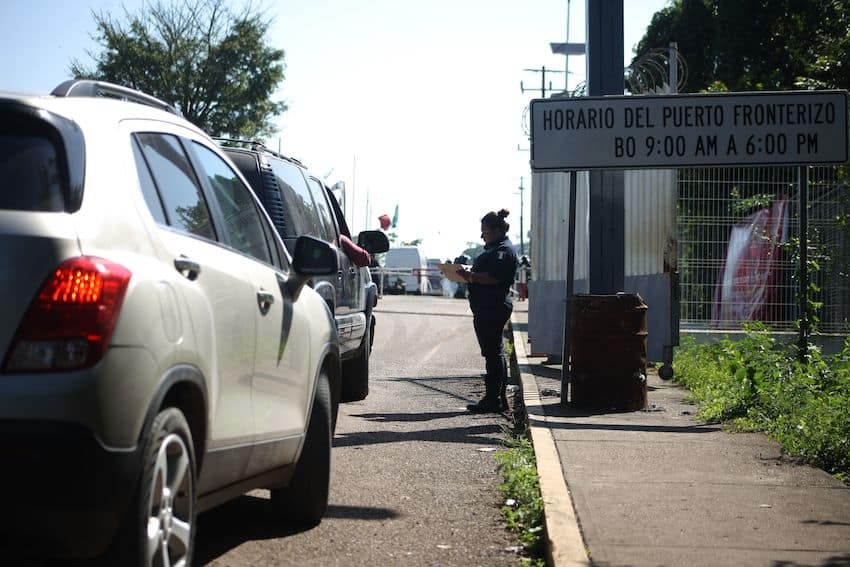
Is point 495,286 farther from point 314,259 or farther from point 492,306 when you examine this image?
point 314,259

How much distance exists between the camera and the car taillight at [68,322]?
10.8ft

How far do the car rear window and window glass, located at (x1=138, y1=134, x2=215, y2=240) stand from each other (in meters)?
0.58

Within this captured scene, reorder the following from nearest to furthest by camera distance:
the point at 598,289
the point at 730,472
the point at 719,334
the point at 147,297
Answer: the point at 147,297 < the point at 730,472 < the point at 598,289 < the point at 719,334

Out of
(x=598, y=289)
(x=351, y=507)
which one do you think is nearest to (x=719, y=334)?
(x=598, y=289)

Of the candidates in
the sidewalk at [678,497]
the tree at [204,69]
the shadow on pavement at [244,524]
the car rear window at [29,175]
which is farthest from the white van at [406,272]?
the car rear window at [29,175]

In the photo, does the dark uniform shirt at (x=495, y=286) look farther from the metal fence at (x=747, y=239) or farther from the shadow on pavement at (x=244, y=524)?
the shadow on pavement at (x=244, y=524)

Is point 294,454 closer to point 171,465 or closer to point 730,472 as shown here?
point 171,465

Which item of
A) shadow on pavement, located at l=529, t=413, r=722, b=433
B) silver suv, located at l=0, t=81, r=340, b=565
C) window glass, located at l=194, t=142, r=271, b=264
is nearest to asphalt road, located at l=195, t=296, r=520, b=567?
shadow on pavement, located at l=529, t=413, r=722, b=433

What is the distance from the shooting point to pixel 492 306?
11.1 metres

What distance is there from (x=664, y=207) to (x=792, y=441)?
6.53 m

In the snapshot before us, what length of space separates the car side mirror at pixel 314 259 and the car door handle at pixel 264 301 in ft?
1.52

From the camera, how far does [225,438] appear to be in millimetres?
4383

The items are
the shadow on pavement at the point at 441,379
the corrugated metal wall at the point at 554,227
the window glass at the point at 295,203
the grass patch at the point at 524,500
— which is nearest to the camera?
the grass patch at the point at 524,500

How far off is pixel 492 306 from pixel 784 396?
288cm
